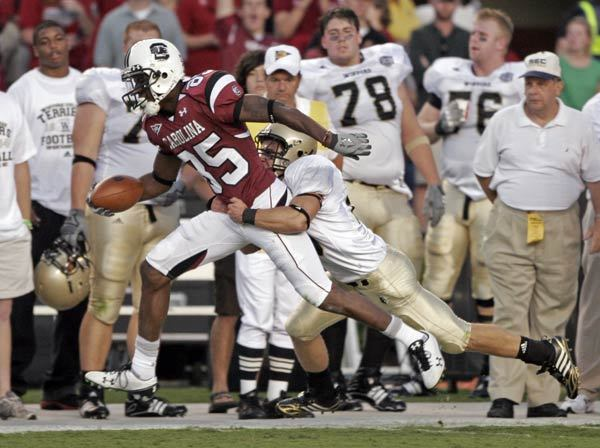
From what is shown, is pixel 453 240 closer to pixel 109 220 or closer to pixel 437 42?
pixel 109 220

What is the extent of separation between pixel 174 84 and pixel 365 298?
134 cm

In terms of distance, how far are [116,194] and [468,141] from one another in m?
2.69

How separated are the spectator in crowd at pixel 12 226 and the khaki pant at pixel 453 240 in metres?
2.42

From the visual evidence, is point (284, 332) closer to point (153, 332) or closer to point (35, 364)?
point (153, 332)

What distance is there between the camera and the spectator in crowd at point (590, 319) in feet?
28.7

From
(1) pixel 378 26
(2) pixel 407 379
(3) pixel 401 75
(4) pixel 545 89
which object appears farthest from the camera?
(1) pixel 378 26

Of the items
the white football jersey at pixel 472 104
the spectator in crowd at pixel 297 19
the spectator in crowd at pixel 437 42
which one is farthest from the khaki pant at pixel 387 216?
the spectator in crowd at pixel 297 19

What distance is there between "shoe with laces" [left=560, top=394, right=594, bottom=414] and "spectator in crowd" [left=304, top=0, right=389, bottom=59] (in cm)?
303

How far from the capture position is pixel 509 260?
848 centimetres

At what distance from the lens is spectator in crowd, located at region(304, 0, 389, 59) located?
10.8m

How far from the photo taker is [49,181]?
9297 millimetres

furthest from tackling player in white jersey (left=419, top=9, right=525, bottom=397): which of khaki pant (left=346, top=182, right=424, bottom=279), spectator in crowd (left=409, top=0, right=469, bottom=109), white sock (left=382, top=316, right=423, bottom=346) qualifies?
white sock (left=382, top=316, right=423, bottom=346)

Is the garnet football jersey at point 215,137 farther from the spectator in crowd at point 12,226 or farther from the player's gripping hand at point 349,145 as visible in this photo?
the spectator in crowd at point 12,226

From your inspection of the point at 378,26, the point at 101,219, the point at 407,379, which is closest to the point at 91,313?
the point at 101,219
